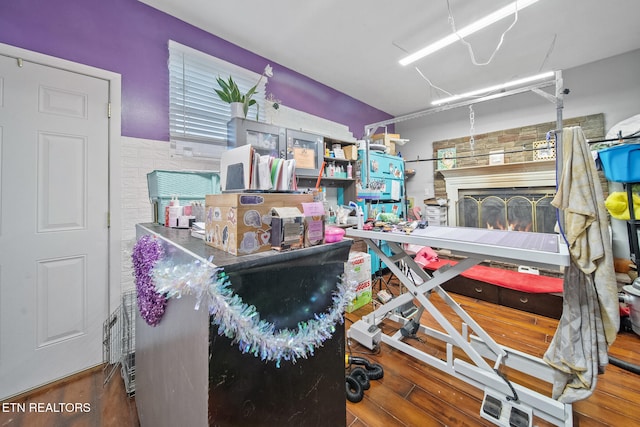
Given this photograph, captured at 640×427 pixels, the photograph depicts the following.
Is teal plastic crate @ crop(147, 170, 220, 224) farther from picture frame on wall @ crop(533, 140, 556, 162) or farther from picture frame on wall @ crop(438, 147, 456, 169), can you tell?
picture frame on wall @ crop(533, 140, 556, 162)

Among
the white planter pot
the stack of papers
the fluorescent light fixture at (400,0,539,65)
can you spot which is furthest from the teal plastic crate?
the fluorescent light fixture at (400,0,539,65)

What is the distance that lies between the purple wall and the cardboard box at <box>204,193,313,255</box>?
5.90ft

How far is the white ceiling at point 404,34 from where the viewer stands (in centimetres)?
214

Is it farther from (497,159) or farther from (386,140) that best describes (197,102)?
(497,159)

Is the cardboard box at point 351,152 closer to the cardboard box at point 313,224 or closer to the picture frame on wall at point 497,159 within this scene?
the picture frame on wall at point 497,159

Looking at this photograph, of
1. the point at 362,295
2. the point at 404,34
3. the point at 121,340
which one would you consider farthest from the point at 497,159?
the point at 121,340

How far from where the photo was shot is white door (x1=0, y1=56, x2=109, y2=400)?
1.56m

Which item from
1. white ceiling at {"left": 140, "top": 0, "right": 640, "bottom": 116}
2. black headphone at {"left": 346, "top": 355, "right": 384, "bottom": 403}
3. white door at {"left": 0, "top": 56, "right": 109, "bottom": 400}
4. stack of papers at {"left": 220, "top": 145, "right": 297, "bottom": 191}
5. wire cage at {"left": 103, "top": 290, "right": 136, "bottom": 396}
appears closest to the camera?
stack of papers at {"left": 220, "top": 145, "right": 297, "bottom": 191}

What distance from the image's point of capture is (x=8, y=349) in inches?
61.0

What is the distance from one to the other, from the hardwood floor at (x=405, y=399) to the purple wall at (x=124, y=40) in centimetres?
183

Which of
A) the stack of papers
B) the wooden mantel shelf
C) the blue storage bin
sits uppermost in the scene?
the wooden mantel shelf

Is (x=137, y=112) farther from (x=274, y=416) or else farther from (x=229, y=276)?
(x=274, y=416)

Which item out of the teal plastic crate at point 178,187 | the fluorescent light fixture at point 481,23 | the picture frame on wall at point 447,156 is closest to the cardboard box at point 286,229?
the teal plastic crate at point 178,187

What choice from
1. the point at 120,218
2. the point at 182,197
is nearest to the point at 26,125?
the point at 120,218
